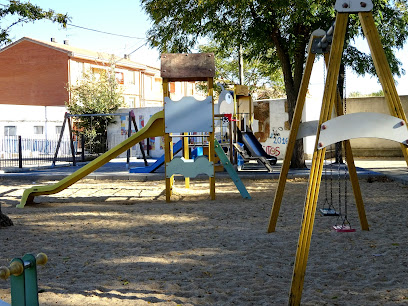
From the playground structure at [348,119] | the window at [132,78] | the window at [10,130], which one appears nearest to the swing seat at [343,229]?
the playground structure at [348,119]

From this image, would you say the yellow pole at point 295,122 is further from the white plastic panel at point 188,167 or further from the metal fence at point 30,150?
the metal fence at point 30,150

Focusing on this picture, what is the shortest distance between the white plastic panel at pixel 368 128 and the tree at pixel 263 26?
9679mm

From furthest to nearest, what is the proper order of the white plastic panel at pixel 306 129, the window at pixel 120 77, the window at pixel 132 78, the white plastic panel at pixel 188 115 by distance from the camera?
the window at pixel 132 78, the window at pixel 120 77, the white plastic panel at pixel 188 115, the white plastic panel at pixel 306 129

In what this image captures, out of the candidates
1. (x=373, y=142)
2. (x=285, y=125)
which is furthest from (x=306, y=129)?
(x=373, y=142)

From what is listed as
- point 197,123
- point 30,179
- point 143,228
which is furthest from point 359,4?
point 30,179

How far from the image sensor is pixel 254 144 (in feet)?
53.6

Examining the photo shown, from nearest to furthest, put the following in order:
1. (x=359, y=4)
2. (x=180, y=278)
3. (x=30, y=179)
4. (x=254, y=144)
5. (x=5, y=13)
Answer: (x=359, y=4)
(x=180, y=278)
(x=5, y=13)
(x=30, y=179)
(x=254, y=144)

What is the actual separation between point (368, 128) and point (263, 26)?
10653 mm

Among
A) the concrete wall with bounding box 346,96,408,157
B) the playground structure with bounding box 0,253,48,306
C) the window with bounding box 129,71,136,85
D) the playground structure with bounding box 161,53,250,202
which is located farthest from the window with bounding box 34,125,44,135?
the playground structure with bounding box 0,253,48,306

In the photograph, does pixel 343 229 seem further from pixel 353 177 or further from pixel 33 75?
pixel 33 75

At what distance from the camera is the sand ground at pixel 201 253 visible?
3.85 metres

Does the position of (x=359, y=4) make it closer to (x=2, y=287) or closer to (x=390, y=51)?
(x=2, y=287)

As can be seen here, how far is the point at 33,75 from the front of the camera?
36.1 m

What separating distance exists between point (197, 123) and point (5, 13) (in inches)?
275
